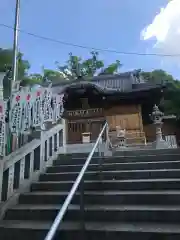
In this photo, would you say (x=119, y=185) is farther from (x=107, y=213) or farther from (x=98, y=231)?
(x=98, y=231)

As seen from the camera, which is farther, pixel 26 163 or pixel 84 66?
pixel 84 66

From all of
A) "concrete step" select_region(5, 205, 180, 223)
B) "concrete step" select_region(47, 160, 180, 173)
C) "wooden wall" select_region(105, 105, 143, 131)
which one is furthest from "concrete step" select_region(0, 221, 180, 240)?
"wooden wall" select_region(105, 105, 143, 131)

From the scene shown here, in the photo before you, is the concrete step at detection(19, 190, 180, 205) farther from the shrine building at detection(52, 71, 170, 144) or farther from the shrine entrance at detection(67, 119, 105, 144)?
the shrine entrance at detection(67, 119, 105, 144)

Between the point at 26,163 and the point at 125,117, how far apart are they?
9.27 meters

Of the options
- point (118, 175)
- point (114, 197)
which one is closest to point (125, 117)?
point (118, 175)

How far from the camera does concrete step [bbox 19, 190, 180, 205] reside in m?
3.32

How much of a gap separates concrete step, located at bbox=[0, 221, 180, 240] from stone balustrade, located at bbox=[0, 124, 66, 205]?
0.66 m

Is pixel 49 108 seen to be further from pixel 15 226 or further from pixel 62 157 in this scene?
pixel 15 226

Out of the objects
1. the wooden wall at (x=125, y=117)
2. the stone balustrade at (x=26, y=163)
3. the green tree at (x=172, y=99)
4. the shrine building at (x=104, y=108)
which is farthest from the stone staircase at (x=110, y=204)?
the green tree at (x=172, y=99)

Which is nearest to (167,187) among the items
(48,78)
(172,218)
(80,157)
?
(172,218)

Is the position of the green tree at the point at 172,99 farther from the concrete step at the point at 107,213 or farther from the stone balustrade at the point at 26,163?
the concrete step at the point at 107,213

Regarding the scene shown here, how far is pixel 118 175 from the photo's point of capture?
426 cm

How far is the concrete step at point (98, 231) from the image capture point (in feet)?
8.46

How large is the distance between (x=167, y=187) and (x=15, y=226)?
2.48m
